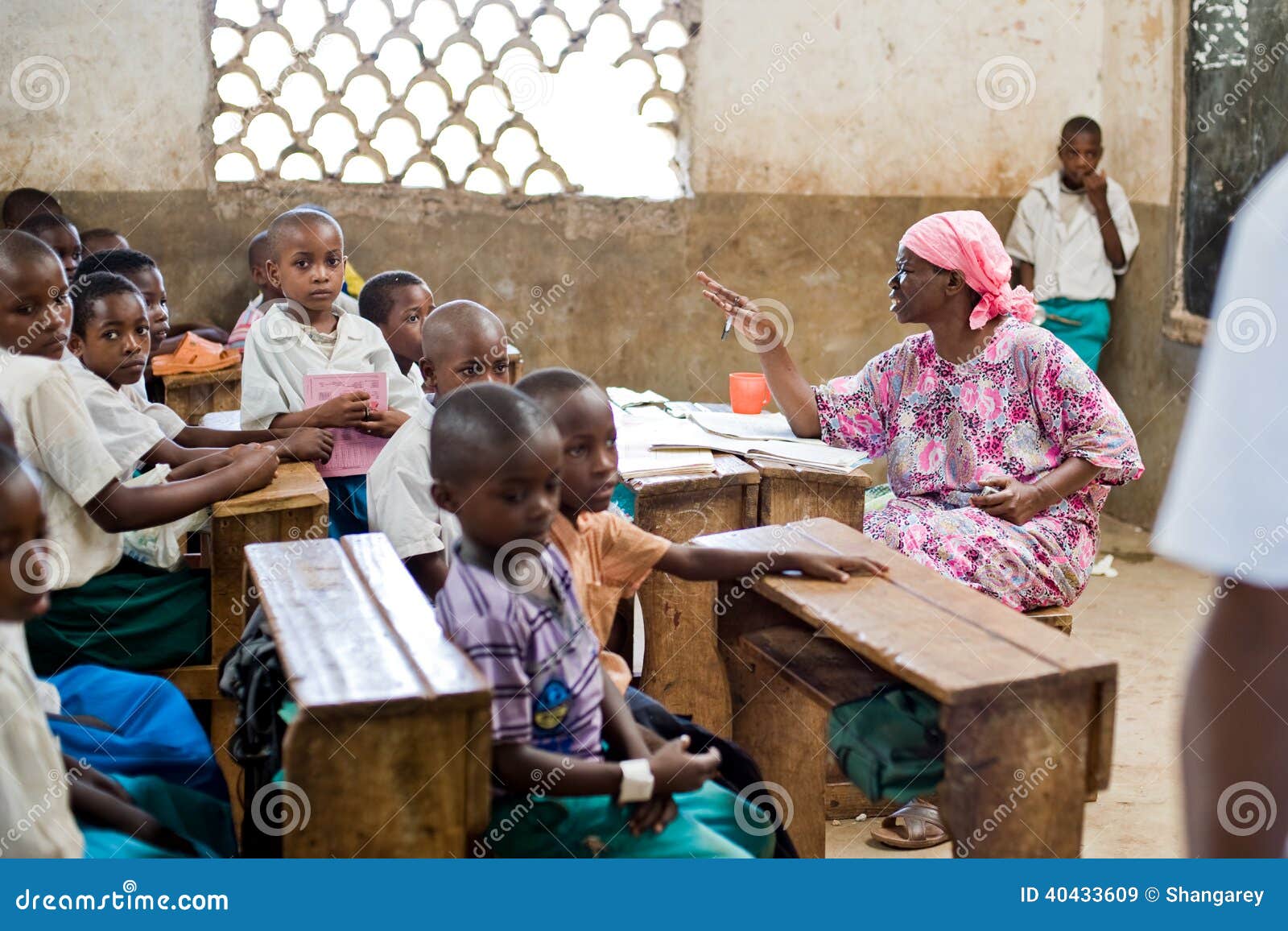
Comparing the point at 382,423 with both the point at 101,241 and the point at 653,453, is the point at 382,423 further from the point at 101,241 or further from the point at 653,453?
the point at 101,241

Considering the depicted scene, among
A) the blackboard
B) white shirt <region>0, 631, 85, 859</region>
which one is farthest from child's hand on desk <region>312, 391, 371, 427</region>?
the blackboard

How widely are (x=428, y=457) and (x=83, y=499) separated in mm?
684

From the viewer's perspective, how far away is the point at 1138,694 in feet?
13.9

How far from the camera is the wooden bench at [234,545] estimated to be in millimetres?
2895

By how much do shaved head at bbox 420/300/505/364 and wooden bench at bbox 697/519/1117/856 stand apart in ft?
3.04

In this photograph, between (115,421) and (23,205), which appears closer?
(115,421)

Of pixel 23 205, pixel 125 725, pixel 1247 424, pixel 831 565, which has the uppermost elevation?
pixel 23 205

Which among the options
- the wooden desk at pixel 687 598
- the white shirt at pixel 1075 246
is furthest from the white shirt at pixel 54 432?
the white shirt at pixel 1075 246

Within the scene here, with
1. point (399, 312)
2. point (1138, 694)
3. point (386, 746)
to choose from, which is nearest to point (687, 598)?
point (399, 312)

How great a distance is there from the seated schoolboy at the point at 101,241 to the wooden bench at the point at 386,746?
400 cm

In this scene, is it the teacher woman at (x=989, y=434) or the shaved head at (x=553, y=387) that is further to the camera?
the teacher woman at (x=989, y=434)

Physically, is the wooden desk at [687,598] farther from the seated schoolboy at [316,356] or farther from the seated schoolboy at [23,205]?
the seated schoolboy at [23,205]
